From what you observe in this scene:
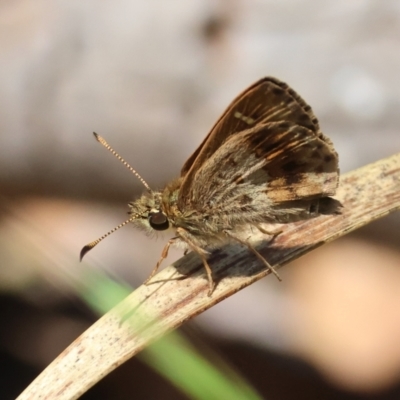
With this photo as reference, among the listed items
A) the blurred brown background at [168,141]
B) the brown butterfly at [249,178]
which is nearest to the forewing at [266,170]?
the brown butterfly at [249,178]

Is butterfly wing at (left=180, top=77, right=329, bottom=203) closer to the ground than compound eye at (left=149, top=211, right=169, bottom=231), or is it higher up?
higher up

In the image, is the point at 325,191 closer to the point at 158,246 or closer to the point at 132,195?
the point at 158,246

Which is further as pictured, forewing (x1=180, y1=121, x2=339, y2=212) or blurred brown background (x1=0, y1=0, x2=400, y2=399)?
blurred brown background (x1=0, y1=0, x2=400, y2=399)

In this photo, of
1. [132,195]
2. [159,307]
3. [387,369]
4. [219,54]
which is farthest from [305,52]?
[159,307]

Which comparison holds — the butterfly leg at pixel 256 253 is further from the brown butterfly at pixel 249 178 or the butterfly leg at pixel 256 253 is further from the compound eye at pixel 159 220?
the compound eye at pixel 159 220

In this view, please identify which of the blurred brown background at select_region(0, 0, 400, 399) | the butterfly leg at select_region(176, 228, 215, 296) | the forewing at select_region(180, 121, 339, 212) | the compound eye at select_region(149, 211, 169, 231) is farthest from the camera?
the blurred brown background at select_region(0, 0, 400, 399)

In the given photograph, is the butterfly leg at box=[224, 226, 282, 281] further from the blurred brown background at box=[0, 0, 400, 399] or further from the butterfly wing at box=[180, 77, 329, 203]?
the blurred brown background at box=[0, 0, 400, 399]

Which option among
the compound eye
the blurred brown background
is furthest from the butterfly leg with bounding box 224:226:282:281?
the blurred brown background
